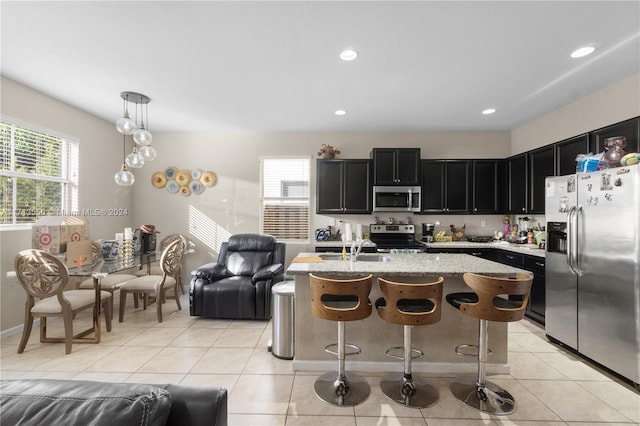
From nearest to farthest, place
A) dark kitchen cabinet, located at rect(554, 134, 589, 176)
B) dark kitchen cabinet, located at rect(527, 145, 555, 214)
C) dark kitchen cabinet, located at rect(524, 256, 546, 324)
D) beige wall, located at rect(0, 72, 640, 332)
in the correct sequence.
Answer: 1. dark kitchen cabinet, located at rect(554, 134, 589, 176)
2. dark kitchen cabinet, located at rect(524, 256, 546, 324)
3. dark kitchen cabinet, located at rect(527, 145, 555, 214)
4. beige wall, located at rect(0, 72, 640, 332)

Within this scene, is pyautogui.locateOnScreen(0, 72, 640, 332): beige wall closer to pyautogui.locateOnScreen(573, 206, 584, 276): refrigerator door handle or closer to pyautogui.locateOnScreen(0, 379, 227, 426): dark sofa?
pyautogui.locateOnScreen(573, 206, 584, 276): refrigerator door handle

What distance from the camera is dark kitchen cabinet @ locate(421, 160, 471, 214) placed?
4.95 m

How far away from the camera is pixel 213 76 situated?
10.4ft

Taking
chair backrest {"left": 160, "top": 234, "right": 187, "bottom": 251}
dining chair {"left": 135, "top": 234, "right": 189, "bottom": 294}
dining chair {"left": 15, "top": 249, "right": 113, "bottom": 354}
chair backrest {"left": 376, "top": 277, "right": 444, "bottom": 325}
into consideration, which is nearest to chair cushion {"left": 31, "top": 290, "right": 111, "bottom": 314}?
dining chair {"left": 15, "top": 249, "right": 113, "bottom": 354}

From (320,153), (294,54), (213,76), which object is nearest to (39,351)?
(213,76)

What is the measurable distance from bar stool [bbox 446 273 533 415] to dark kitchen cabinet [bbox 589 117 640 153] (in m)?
1.99

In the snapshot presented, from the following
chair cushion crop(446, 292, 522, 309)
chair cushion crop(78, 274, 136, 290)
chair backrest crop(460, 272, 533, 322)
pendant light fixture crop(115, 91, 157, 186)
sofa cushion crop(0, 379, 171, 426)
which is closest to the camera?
sofa cushion crop(0, 379, 171, 426)

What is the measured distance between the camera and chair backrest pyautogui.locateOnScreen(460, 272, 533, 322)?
2006 mm

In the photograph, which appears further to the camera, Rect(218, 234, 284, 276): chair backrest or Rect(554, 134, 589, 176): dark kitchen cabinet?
Rect(218, 234, 284, 276): chair backrest

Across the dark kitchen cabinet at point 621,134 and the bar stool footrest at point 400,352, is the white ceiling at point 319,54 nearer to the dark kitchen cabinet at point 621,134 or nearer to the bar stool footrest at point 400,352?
the dark kitchen cabinet at point 621,134

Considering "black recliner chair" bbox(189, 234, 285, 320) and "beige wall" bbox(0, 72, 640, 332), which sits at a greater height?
"beige wall" bbox(0, 72, 640, 332)

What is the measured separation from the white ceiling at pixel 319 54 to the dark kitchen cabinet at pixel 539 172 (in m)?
0.64

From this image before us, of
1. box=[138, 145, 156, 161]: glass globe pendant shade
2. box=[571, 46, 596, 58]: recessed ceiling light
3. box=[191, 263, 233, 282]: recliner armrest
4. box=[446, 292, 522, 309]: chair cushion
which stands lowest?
box=[191, 263, 233, 282]: recliner armrest

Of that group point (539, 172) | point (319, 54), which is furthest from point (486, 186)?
point (319, 54)
